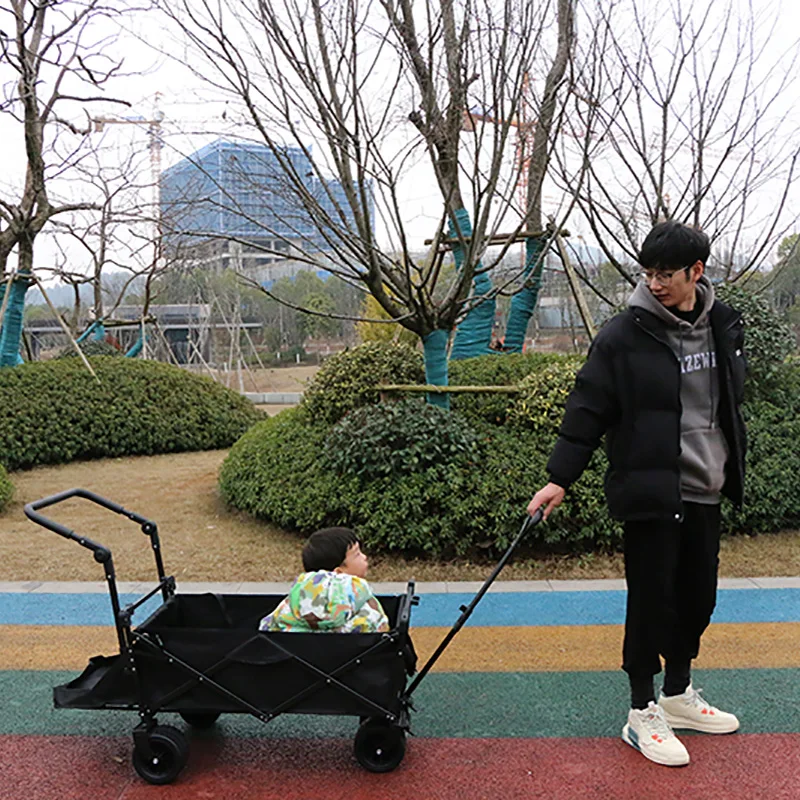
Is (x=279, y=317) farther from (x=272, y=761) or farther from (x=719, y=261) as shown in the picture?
(x=272, y=761)

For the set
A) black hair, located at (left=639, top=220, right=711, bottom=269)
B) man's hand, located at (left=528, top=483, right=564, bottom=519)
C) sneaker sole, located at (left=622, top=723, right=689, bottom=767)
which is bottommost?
sneaker sole, located at (left=622, top=723, right=689, bottom=767)

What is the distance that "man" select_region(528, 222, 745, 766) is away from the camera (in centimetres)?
260

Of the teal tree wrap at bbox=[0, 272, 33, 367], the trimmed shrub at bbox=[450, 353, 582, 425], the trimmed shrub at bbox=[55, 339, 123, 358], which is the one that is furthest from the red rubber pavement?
the trimmed shrub at bbox=[55, 339, 123, 358]

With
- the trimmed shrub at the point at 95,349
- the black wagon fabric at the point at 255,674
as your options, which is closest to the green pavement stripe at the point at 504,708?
the black wagon fabric at the point at 255,674

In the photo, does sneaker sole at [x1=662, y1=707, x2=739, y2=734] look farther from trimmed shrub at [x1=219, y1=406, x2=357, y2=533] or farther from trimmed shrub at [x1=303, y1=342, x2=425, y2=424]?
trimmed shrub at [x1=303, y1=342, x2=425, y2=424]

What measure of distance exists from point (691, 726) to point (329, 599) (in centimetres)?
142

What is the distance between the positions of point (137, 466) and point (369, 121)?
550 cm

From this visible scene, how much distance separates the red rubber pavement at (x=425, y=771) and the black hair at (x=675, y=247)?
66.4 inches

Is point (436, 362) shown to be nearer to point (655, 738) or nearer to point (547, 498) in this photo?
point (547, 498)

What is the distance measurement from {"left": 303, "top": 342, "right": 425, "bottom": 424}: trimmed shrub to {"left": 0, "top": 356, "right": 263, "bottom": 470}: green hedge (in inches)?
141

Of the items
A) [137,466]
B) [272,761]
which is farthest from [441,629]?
[137,466]

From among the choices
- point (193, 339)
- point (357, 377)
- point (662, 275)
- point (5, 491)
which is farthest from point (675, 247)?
→ point (193, 339)

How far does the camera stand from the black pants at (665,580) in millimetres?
2672

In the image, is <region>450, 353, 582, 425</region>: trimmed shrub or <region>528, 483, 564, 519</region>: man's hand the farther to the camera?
<region>450, 353, 582, 425</region>: trimmed shrub
